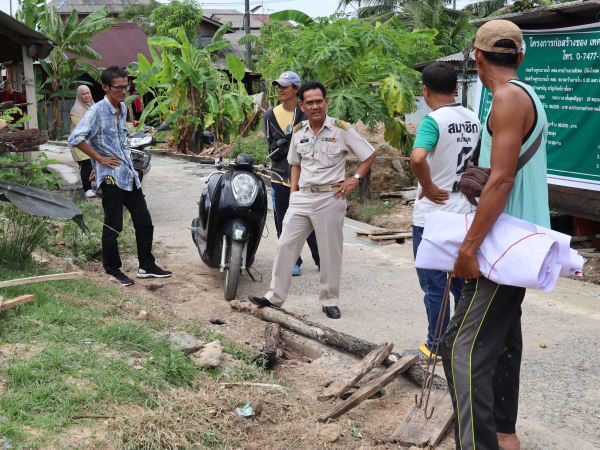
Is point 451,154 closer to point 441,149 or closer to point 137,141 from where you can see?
point 441,149

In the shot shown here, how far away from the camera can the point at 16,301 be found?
12.5 ft

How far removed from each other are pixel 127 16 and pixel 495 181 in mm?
44588

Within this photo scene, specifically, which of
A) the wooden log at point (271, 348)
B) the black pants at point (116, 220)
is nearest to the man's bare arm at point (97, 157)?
the black pants at point (116, 220)

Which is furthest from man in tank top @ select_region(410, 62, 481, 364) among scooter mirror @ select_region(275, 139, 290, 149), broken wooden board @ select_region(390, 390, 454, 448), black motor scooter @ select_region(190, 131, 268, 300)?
black motor scooter @ select_region(190, 131, 268, 300)

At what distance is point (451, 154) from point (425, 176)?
28 centimetres

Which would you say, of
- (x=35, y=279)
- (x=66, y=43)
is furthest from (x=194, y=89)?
(x=35, y=279)

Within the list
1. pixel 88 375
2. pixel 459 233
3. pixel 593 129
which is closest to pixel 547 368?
pixel 459 233

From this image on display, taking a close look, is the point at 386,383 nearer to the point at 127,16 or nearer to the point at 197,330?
the point at 197,330

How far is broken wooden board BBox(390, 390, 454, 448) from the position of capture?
2869 mm

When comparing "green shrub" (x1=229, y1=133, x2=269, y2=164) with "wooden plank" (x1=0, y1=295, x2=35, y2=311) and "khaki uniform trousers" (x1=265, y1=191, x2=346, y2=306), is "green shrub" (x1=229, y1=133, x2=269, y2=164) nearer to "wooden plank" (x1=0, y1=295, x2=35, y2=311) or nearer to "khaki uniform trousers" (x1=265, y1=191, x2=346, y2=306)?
"khaki uniform trousers" (x1=265, y1=191, x2=346, y2=306)

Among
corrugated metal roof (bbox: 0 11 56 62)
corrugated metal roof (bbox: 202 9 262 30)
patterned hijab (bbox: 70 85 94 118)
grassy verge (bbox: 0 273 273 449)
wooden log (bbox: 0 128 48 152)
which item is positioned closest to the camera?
grassy verge (bbox: 0 273 273 449)

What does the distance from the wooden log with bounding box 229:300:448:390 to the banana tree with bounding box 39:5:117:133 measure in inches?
664

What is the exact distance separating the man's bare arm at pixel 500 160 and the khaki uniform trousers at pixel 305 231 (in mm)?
2379

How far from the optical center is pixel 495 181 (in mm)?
2260
